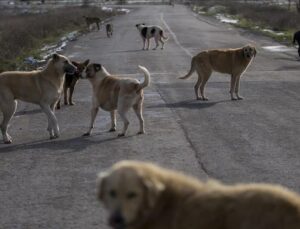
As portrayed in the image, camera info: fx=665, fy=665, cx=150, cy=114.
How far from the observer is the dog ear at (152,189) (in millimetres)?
4539

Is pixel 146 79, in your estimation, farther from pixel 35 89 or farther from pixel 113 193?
pixel 113 193

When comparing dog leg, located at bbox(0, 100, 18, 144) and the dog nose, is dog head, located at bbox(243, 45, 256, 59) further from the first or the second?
the dog nose

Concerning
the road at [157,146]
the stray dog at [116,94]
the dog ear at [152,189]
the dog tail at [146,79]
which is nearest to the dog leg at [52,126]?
the road at [157,146]

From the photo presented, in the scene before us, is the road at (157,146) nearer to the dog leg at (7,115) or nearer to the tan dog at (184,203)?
the dog leg at (7,115)

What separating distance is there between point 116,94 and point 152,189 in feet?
24.8

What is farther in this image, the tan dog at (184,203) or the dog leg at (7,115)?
the dog leg at (7,115)

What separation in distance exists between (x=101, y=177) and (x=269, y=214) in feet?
4.01

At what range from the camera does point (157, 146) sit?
10766mm

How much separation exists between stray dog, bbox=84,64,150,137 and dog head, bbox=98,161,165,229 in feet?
22.7

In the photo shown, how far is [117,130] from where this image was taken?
484 inches

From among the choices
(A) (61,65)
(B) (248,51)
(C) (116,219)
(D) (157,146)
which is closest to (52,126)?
(A) (61,65)

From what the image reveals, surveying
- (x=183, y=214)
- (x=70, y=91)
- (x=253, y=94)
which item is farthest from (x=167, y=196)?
(x=253, y=94)

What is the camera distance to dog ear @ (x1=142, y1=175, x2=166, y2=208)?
454 centimetres

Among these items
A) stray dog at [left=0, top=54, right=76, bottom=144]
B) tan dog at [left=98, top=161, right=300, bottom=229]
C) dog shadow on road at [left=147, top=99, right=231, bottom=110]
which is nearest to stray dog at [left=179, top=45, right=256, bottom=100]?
dog shadow on road at [left=147, top=99, right=231, bottom=110]
